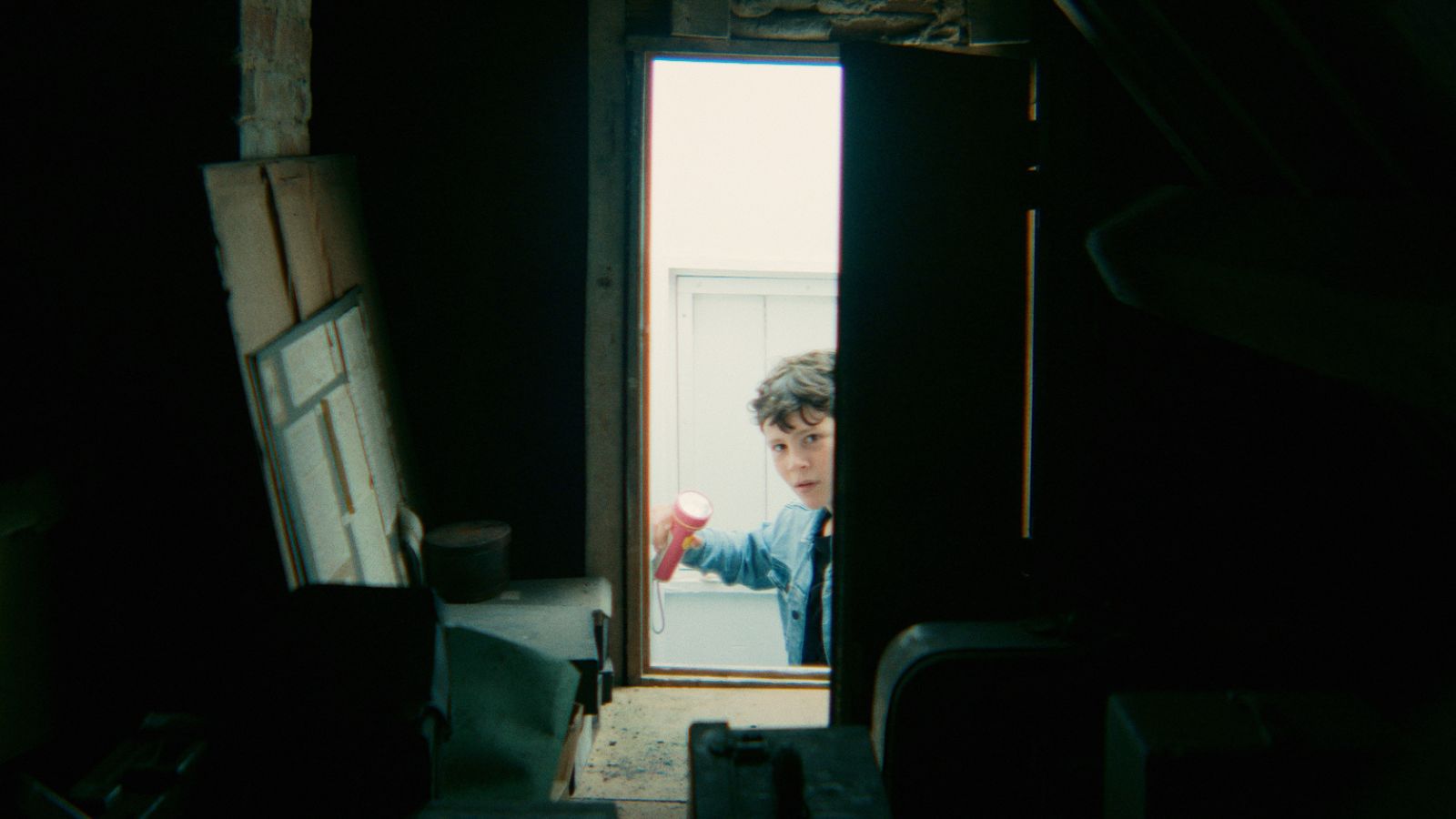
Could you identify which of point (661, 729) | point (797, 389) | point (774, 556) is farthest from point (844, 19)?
point (661, 729)

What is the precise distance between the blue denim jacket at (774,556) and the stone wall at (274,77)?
1.97 m

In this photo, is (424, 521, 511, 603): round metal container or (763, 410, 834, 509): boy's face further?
(763, 410, 834, 509): boy's face

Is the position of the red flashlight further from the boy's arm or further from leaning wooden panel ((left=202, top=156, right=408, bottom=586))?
leaning wooden panel ((left=202, top=156, right=408, bottom=586))

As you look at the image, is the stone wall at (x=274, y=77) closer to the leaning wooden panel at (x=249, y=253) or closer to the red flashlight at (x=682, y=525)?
the leaning wooden panel at (x=249, y=253)

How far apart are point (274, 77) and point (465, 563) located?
1323mm

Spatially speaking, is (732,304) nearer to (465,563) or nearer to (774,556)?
(774,556)

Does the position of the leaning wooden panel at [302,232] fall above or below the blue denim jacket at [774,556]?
above

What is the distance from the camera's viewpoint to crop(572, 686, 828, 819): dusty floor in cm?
252

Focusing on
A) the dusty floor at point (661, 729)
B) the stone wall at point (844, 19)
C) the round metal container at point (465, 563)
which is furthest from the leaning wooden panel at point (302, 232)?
the dusty floor at point (661, 729)

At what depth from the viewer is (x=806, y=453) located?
3.51 metres

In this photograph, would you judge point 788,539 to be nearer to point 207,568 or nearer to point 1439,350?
point 207,568

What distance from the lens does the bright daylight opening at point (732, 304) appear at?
12.7 feet

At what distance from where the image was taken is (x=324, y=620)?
4.10ft

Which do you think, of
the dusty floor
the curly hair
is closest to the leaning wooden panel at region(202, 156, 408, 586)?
the dusty floor
